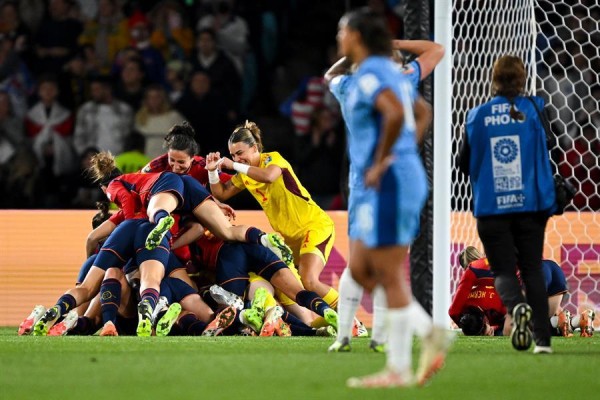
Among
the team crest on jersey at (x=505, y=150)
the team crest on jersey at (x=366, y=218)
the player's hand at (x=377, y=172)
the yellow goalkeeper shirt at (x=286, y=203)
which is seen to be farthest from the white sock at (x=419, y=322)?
the yellow goalkeeper shirt at (x=286, y=203)

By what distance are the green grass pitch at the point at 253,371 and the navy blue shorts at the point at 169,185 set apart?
1.89 m

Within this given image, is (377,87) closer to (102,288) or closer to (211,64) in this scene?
(102,288)

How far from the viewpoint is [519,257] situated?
304 inches

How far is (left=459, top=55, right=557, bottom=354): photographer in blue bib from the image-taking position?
24.9 feet

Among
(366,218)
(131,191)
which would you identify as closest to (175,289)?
(131,191)

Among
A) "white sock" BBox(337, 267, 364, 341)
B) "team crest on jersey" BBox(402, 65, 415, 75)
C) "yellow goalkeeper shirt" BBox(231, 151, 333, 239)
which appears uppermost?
"team crest on jersey" BBox(402, 65, 415, 75)

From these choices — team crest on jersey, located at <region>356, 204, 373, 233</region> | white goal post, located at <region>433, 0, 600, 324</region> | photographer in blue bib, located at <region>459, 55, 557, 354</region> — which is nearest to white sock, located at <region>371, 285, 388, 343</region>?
photographer in blue bib, located at <region>459, 55, 557, 354</region>

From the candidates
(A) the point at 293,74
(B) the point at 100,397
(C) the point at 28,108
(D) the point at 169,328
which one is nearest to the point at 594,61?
(A) the point at 293,74

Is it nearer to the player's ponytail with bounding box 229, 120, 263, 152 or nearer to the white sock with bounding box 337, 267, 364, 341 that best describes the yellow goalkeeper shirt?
the player's ponytail with bounding box 229, 120, 263, 152

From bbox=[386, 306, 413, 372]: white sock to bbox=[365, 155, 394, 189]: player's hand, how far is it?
55cm

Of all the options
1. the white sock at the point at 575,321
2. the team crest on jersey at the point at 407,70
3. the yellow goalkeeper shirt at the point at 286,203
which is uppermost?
the team crest on jersey at the point at 407,70

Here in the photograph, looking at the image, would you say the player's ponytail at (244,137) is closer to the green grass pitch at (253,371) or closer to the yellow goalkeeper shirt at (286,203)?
the yellow goalkeeper shirt at (286,203)

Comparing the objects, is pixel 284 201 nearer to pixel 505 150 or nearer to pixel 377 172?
pixel 505 150

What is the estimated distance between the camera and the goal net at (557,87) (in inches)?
434
